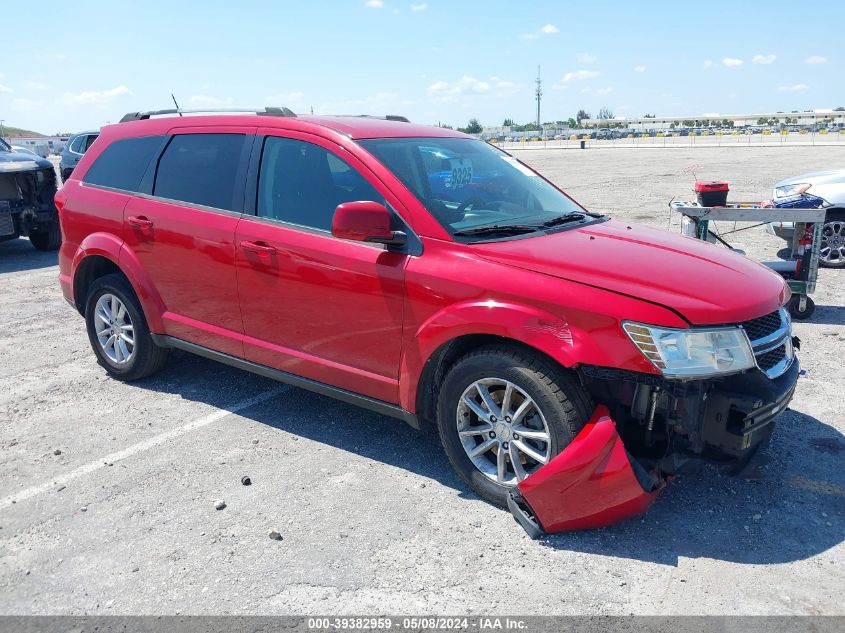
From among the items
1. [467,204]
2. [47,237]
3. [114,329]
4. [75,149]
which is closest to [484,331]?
[467,204]

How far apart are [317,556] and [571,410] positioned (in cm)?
132

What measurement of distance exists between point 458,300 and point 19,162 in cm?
971

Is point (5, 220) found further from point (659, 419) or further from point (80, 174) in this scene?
point (659, 419)

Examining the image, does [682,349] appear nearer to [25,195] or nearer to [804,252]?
Answer: [804,252]

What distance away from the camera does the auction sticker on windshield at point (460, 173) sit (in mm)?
3970

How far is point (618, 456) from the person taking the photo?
299 centimetres

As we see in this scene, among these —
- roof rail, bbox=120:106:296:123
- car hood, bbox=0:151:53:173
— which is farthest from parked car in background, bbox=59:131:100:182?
roof rail, bbox=120:106:296:123

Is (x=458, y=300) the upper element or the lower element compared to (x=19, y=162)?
lower

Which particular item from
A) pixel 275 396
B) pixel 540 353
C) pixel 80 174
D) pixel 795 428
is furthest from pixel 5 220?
pixel 795 428

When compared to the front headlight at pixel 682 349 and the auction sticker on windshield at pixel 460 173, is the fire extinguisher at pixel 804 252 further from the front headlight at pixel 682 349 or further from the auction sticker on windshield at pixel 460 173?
the front headlight at pixel 682 349

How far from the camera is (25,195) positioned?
10.6 metres

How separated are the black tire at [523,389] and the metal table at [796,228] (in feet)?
12.0

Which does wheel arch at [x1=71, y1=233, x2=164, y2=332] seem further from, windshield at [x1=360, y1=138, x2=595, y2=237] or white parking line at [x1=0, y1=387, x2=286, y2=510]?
windshield at [x1=360, y1=138, x2=595, y2=237]

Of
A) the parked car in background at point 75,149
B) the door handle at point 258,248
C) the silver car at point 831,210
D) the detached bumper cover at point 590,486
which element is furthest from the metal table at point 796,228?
the parked car in background at point 75,149
